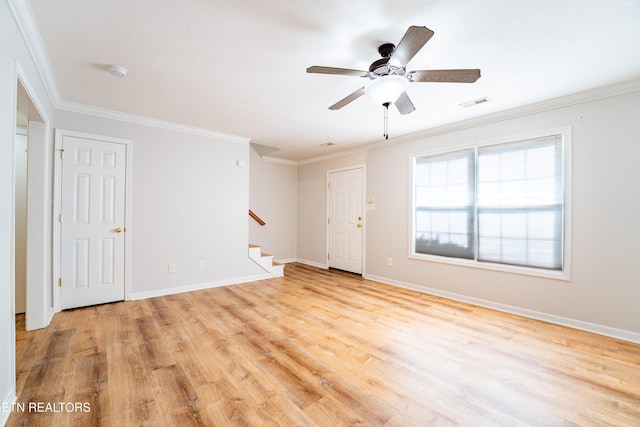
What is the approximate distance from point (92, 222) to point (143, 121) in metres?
1.51

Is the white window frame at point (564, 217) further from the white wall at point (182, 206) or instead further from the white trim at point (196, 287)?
the white wall at point (182, 206)

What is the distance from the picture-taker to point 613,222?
272cm

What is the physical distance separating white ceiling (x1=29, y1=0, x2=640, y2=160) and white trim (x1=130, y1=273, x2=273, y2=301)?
8.22 feet

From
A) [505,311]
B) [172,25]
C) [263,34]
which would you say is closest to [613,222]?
[505,311]

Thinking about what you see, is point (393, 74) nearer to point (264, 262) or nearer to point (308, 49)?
point (308, 49)

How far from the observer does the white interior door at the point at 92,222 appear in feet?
10.7

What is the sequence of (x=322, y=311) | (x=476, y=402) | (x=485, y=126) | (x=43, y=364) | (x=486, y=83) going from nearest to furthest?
(x=476, y=402), (x=43, y=364), (x=486, y=83), (x=322, y=311), (x=485, y=126)

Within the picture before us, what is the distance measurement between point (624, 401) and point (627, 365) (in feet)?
2.10

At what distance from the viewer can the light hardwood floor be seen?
5.34 ft

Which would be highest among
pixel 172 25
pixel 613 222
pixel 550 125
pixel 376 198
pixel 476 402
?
pixel 172 25

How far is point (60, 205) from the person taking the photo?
319cm

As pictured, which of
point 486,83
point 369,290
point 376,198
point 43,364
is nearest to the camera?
point 43,364

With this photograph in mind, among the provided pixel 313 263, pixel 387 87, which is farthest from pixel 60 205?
pixel 313 263

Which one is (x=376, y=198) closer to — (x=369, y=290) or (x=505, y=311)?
(x=369, y=290)
